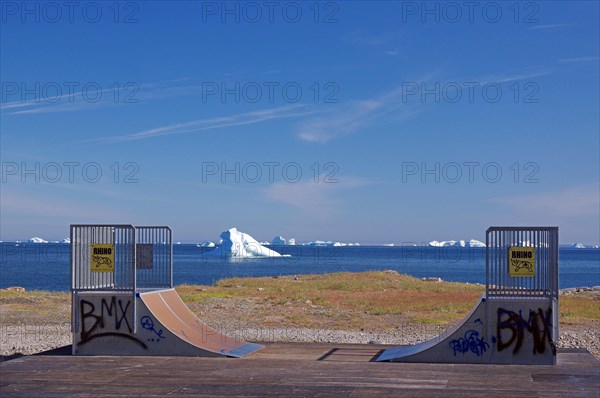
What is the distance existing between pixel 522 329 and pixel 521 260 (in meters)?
1.31

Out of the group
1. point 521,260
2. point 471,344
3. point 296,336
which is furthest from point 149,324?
point 296,336

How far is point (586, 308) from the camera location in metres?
37.5

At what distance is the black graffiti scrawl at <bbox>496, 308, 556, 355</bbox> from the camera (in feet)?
50.1

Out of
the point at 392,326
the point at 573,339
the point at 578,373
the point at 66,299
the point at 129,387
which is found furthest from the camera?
the point at 66,299

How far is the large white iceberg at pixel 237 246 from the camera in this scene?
16600 cm

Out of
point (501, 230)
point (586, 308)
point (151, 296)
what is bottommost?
point (586, 308)

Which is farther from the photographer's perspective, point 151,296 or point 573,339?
point 573,339

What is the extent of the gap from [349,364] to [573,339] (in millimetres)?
10794

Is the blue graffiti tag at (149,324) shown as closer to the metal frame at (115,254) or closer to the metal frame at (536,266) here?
the metal frame at (115,254)

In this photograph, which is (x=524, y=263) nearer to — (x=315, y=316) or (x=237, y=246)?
(x=315, y=316)

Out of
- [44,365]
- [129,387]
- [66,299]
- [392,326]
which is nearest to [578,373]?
[129,387]

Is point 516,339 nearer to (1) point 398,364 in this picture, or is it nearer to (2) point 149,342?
(1) point 398,364

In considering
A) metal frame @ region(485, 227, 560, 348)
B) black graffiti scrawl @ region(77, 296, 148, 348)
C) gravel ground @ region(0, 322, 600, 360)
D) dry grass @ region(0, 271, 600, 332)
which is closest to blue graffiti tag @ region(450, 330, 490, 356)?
metal frame @ region(485, 227, 560, 348)

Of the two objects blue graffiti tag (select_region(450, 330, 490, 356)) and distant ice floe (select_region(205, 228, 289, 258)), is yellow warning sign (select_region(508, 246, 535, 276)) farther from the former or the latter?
distant ice floe (select_region(205, 228, 289, 258))
